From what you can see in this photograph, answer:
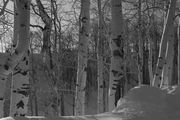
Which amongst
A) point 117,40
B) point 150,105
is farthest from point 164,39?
point 150,105

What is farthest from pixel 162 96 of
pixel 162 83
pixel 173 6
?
pixel 173 6

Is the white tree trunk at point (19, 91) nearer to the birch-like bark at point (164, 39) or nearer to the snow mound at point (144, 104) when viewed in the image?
the snow mound at point (144, 104)

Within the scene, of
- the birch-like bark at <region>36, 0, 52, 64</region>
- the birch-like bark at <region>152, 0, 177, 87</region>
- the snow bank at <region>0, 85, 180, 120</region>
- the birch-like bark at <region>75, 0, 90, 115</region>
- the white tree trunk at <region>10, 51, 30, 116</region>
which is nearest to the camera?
the snow bank at <region>0, 85, 180, 120</region>

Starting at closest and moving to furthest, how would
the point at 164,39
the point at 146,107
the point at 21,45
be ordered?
1. the point at 146,107
2. the point at 21,45
3. the point at 164,39

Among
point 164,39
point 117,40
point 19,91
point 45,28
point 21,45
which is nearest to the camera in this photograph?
point 21,45

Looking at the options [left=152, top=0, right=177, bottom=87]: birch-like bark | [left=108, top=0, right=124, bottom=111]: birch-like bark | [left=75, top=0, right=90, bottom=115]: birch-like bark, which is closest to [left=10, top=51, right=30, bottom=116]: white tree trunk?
[left=108, top=0, right=124, bottom=111]: birch-like bark

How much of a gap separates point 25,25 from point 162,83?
→ 408 cm

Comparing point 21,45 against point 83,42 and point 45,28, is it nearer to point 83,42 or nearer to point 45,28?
point 83,42

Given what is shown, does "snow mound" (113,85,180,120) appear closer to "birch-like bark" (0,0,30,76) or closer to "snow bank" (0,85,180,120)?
"snow bank" (0,85,180,120)

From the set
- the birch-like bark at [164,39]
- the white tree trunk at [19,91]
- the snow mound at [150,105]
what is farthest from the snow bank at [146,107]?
the birch-like bark at [164,39]

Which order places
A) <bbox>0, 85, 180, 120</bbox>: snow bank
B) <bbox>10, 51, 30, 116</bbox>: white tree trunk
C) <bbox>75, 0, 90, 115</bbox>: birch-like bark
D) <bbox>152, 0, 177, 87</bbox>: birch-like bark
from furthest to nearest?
<bbox>152, 0, 177, 87</bbox>: birch-like bark
<bbox>75, 0, 90, 115</bbox>: birch-like bark
<bbox>10, 51, 30, 116</bbox>: white tree trunk
<bbox>0, 85, 180, 120</bbox>: snow bank

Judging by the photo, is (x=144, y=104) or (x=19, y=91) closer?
(x=144, y=104)

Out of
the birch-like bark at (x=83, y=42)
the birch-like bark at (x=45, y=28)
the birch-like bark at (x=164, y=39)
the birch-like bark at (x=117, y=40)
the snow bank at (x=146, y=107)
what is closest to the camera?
the snow bank at (x=146, y=107)

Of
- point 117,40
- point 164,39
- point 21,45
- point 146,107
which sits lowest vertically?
point 146,107
